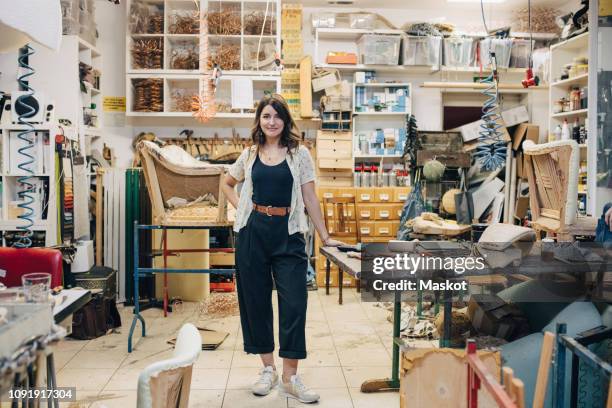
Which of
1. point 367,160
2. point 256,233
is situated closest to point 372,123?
point 367,160

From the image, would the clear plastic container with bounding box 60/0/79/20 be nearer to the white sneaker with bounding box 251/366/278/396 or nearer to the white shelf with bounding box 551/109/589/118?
the white sneaker with bounding box 251/366/278/396

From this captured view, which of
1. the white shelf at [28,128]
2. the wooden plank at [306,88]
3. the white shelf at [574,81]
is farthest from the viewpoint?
the wooden plank at [306,88]

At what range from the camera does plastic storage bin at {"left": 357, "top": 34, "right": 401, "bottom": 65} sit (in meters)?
6.96

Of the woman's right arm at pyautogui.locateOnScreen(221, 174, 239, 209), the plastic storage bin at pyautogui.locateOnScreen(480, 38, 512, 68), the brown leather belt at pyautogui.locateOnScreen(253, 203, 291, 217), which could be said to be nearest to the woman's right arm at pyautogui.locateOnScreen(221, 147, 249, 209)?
the woman's right arm at pyautogui.locateOnScreen(221, 174, 239, 209)

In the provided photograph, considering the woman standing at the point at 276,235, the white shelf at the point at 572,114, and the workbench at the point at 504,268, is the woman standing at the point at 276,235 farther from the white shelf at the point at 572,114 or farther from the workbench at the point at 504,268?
the white shelf at the point at 572,114

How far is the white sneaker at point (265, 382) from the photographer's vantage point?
343 centimetres

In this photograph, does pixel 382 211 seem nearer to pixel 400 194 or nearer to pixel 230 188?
pixel 400 194

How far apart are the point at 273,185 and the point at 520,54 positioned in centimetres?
505

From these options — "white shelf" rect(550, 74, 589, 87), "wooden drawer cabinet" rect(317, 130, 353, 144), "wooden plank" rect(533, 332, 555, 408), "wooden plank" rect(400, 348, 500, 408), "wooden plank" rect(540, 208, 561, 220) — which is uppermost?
"white shelf" rect(550, 74, 589, 87)

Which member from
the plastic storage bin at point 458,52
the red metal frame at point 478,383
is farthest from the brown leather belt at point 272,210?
the plastic storage bin at point 458,52

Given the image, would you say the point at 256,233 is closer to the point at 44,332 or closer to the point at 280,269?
the point at 280,269

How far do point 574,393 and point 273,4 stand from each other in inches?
221

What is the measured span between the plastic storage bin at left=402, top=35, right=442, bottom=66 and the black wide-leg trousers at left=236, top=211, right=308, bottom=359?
436cm

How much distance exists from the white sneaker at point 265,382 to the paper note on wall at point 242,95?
376cm
